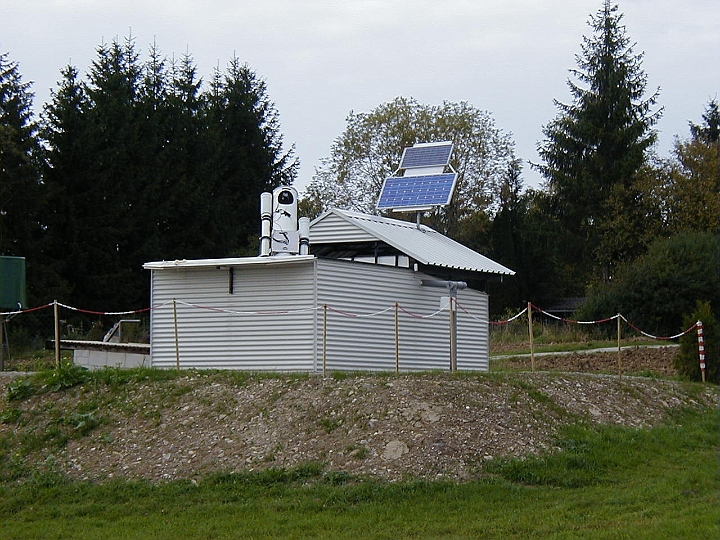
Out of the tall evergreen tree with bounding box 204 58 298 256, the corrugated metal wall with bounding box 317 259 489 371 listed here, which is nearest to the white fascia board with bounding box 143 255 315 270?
the corrugated metal wall with bounding box 317 259 489 371

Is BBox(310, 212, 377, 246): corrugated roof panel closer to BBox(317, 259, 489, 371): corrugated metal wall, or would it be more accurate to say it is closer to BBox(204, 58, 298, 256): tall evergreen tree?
BBox(317, 259, 489, 371): corrugated metal wall

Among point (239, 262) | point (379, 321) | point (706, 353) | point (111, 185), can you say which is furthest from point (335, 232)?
point (111, 185)

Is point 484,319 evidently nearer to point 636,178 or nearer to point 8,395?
point 8,395

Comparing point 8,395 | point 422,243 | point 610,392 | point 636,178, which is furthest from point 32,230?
point 636,178

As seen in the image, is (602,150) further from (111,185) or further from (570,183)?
(111,185)

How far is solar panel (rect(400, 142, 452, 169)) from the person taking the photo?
27.2m

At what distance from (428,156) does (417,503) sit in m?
16.1

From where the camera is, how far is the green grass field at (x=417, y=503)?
37.9ft

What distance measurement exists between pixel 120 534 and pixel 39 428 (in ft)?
15.2

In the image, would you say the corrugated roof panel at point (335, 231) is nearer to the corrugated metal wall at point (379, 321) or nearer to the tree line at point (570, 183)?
the corrugated metal wall at point (379, 321)

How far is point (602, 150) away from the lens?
170 feet

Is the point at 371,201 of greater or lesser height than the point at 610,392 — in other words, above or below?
above

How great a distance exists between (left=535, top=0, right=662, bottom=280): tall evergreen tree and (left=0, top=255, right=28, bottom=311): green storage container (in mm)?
34415

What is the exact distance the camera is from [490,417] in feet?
48.7
